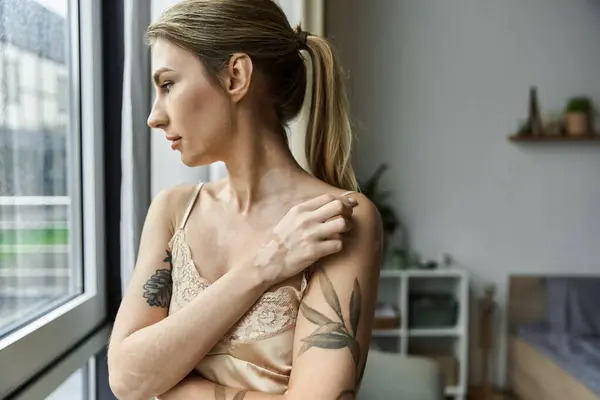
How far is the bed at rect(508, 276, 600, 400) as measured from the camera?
2.53 m

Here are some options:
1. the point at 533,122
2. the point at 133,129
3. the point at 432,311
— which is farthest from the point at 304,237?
the point at 533,122

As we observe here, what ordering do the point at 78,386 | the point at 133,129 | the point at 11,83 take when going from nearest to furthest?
1. the point at 11,83
2. the point at 133,129
3. the point at 78,386

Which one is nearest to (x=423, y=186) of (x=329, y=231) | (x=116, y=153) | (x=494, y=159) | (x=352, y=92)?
(x=494, y=159)

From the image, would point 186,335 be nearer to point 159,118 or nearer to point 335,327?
point 335,327

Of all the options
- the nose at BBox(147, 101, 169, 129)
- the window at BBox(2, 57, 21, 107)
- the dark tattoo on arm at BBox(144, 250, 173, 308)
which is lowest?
the dark tattoo on arm at BBox(144, 250, 173, 308)

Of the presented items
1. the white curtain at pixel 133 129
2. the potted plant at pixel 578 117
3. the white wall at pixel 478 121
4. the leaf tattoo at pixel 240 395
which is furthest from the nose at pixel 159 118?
the potted plant at pixel 578 117

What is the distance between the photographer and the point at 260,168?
2.63 ft

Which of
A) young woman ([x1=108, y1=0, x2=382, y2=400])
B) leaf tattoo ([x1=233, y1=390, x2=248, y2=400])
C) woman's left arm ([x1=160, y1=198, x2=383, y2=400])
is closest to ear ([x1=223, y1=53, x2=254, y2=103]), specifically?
young woman ([x1=108, y1=0, x2=382, y2=400])

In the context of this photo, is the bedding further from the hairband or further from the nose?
the nose

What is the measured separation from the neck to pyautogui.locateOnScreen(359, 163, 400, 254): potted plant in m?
2.26

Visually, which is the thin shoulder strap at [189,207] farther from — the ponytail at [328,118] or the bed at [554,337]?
the bed at [554,337]

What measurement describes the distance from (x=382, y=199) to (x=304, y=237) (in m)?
2.51

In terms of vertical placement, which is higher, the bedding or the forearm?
the forearm

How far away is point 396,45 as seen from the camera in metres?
3.15
